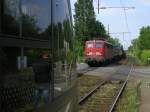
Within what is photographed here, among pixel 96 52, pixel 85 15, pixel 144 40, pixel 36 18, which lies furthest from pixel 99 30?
pixel 36 18

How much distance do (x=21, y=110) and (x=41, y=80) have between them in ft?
1.77

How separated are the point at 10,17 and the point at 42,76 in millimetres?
747

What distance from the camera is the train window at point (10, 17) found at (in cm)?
272

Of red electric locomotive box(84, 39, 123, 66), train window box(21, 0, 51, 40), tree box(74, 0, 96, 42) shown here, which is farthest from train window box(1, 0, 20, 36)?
tree box(74, 0, 96, 42)

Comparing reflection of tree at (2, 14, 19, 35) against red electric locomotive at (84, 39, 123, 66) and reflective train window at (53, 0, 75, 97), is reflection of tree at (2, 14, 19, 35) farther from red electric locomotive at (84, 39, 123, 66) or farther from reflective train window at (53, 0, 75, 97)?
red electric locomotive at (84, 39, 123, 66)

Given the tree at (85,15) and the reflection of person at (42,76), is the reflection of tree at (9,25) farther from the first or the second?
the tree at (85,15)

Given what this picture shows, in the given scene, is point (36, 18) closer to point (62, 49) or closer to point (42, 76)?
point (42, 76)

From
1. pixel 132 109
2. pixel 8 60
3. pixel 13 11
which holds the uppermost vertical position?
pixel 13 11

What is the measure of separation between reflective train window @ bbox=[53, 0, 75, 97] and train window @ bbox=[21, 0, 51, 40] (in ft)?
0.92

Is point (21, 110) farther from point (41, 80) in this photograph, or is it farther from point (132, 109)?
point (132, 109)

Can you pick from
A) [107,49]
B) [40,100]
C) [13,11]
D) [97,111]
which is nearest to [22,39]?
[13,11]

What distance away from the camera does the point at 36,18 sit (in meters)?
3.31

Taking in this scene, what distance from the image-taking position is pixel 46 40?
359 cm

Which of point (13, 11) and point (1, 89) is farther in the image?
point (13, 11)
